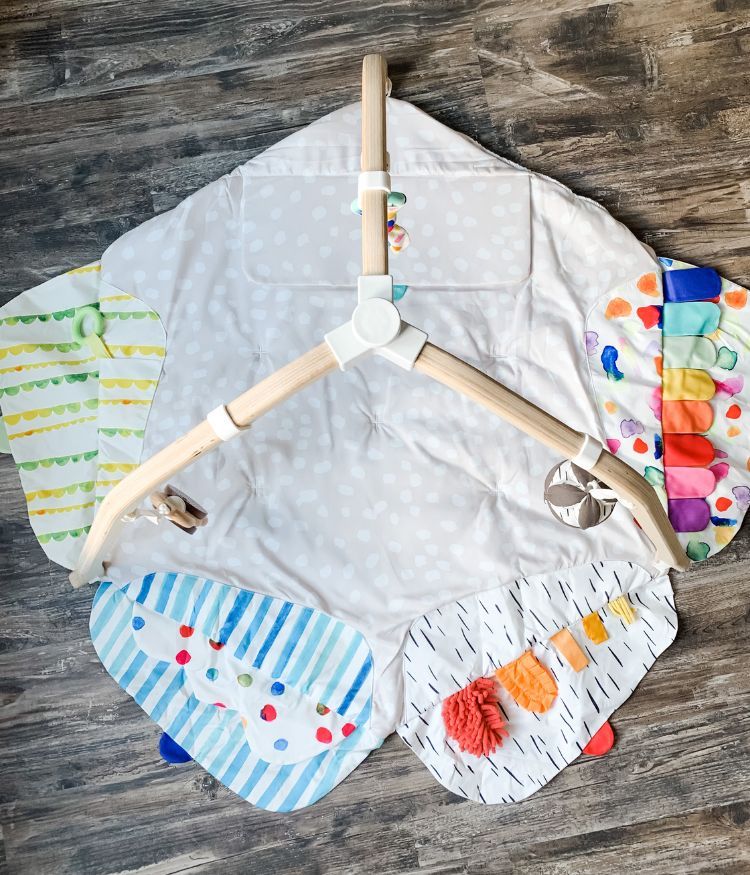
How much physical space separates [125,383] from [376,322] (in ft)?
1.96

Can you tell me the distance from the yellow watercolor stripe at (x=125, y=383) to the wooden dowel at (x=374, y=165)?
0.53 metres

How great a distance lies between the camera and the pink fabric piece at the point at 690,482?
4.21ft

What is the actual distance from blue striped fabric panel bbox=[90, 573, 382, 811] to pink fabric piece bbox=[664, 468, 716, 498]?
55 cm

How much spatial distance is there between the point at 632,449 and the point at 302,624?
0.58 m

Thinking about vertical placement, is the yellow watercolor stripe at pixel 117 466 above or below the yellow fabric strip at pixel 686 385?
above

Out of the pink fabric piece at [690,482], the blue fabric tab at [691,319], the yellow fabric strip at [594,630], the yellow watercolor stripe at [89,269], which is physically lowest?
the yellow fabric strip at [594,630]

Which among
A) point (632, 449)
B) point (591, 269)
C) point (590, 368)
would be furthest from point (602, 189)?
point (632, 449)

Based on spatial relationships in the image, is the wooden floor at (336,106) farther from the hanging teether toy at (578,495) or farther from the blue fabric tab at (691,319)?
the hanging teether toy at (578,495)

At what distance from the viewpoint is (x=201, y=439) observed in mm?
903

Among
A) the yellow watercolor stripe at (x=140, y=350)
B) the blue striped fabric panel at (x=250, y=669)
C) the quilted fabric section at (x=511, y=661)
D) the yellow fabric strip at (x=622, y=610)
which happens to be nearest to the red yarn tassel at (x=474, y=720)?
the quilted fabric section at (x=511, y=661)

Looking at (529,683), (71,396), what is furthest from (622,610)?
(71,396)

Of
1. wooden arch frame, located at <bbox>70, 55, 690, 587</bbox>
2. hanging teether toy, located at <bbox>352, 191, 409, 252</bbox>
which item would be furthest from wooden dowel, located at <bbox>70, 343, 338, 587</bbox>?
hanging teether toy, located at <bbox>352, 191, 409, 252</bbox>

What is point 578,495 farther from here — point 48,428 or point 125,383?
point 48,428

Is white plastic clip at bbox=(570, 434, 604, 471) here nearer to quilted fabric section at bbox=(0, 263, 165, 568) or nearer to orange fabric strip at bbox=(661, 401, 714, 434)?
orange fabric strip at bbox=(661, 401, 714, 434)
